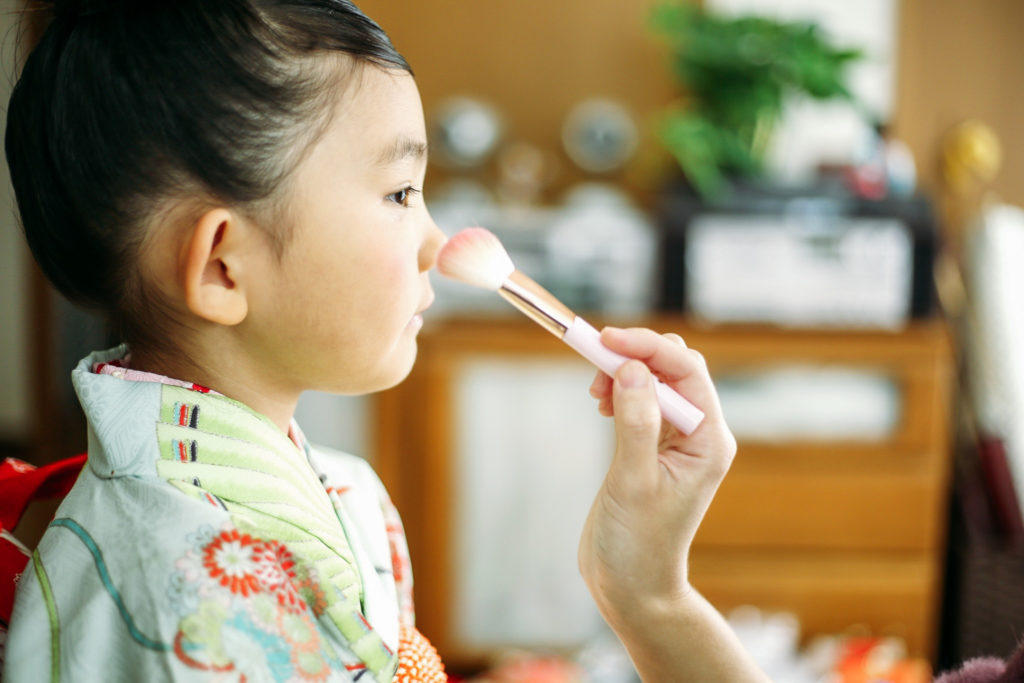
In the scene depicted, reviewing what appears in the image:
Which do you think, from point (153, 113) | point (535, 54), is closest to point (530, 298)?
point (153, 113)

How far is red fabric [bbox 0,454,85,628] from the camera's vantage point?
1.54ft

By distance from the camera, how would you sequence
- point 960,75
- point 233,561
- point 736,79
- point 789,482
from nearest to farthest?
point 233,561, point 789,482, point 736,79, point 960,75

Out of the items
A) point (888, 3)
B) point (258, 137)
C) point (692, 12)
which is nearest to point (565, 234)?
point (692, 12)

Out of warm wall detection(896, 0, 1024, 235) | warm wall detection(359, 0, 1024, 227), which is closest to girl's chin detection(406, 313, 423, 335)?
warm wall detection(359, 0, 1024, 227)

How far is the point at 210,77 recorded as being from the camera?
44 centimetres

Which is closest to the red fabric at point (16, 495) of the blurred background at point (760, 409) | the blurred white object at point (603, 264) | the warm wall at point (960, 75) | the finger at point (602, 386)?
the finger at point (602, 386)

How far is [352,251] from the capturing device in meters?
0.49

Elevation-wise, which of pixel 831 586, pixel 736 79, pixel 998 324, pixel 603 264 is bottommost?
pixel 831 586

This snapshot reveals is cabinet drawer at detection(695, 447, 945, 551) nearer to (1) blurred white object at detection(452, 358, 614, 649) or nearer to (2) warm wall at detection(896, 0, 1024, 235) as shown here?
(1) blurred white object at detection(452, 358, 614, 649)

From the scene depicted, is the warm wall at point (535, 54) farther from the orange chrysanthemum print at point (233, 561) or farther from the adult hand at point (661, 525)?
the orange chrysanthemum print at point (233, 561)

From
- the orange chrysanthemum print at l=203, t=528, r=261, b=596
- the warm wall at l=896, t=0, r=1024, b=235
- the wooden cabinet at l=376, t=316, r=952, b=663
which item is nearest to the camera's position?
the orange chrysanthemum print at l=203, t=528, r=261, b=596

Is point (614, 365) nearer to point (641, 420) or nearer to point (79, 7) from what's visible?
point (641, 420)

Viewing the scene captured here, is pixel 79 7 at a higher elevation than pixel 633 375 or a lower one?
higher

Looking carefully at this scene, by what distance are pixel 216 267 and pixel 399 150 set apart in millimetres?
117
